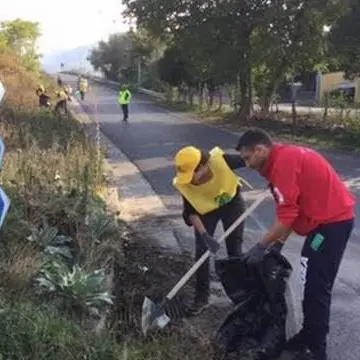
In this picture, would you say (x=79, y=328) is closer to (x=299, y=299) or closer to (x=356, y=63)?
(x=299, y=299)

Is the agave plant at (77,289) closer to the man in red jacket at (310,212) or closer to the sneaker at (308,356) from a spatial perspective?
the man in red jacket at (310,212)

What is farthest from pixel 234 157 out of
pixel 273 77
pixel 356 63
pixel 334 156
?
pixel 273 77

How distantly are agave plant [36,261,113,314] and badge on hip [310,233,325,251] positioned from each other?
4.67ft

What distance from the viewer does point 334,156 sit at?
19.3 metres

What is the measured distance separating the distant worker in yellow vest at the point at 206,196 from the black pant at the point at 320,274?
0.86 m

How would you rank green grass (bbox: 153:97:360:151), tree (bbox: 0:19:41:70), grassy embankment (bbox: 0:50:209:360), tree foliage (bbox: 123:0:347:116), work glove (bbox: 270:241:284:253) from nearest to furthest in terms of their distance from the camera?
1. grassy embankment (bbox: 0:50:209:360)
2. work glove (bbox: 270:241:284:253)
3. green grass (bbox: 153:97:360:151)
4. tree foliage (bbox: 123:0:347:116)
5. tree (bbox: 0:19:41:70)

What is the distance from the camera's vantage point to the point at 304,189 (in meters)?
4.64

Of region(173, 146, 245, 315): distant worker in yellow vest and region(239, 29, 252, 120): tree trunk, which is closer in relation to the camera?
region(173, 146, 245, 315): distant worker in yellow vest

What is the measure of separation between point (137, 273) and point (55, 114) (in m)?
11.6

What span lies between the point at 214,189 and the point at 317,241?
4.02ft

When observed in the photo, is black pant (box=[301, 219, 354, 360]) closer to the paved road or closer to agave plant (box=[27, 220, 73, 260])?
the paved road

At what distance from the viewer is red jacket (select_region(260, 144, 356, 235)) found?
4.56 m

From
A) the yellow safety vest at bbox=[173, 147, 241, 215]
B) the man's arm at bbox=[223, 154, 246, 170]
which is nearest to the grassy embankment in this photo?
the yellow safety vest at bbox=[173, 147, 241, 215]

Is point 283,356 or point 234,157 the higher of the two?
point 234,157
